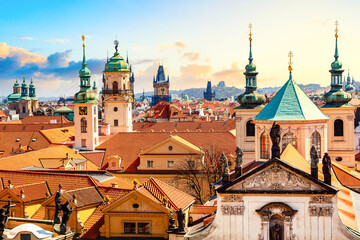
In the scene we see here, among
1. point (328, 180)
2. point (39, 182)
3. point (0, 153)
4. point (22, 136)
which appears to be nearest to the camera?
point (328, 180)

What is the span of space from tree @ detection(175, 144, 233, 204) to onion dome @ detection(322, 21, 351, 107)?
37.7 feet

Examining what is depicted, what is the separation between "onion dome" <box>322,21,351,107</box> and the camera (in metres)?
49.3

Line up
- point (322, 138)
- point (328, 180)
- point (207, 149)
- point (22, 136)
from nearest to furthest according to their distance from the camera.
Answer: point (328, 180)
point (322, 138)
point (207, 149)
point (22, 136)

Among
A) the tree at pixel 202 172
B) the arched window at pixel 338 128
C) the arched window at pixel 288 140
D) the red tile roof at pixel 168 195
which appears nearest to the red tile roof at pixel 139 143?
the tree at pixel 202 172

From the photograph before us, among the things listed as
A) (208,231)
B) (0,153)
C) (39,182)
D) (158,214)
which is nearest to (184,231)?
(208,231)

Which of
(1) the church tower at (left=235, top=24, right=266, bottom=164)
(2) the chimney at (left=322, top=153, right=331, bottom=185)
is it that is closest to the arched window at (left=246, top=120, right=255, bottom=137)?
(1) the church tower at (left=235, top=24, right=266, bottom=164)

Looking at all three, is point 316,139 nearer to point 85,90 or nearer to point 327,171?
point 327,171

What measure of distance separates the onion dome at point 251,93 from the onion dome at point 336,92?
6.72m

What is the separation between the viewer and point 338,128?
49.1 meters

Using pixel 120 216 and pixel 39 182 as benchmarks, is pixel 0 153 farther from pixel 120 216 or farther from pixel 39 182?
pixel 120 216

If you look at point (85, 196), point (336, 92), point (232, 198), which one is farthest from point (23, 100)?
point (232, 198)

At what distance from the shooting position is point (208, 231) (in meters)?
22.9

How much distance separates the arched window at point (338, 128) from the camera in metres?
48.9

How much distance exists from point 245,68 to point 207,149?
9.92m
